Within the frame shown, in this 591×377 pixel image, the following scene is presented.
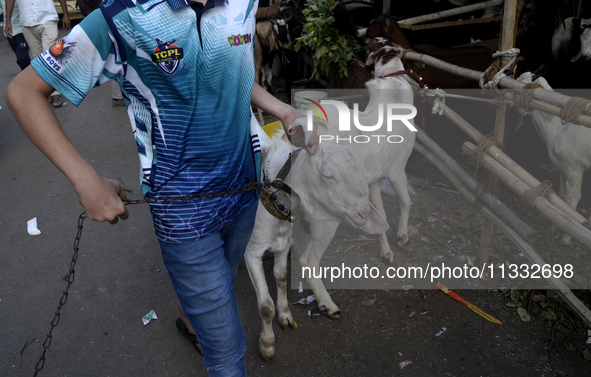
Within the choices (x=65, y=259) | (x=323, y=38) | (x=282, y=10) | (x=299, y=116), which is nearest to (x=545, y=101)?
(x=299, y=116)

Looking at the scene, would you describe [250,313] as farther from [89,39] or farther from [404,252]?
[89,39]

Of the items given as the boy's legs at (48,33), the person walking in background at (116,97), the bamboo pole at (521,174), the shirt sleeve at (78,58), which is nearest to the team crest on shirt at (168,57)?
the shirt sleeve at (78,58)

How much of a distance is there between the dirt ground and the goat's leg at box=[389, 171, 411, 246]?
114mm

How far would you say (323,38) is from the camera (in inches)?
199

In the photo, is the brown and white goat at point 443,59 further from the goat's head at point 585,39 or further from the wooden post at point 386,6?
the wooden post at point 386,6

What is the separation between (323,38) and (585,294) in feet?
12.0

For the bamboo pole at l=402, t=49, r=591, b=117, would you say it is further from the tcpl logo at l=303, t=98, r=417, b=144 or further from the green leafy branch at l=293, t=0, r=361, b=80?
the green leafy branch at l=293, t=0, r=361, b=80

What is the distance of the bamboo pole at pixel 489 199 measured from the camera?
2602 mm

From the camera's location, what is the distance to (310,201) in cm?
233

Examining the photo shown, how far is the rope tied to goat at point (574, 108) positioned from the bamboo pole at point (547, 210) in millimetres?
471

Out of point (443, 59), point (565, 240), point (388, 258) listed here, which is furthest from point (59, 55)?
point (443, 59)

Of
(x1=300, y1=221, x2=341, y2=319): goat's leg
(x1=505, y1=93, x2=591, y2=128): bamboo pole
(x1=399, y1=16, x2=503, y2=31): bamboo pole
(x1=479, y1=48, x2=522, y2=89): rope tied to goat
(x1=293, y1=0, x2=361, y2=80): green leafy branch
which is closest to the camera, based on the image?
(x1=505, y1=93, x2=591, y2=128): bamboo pole

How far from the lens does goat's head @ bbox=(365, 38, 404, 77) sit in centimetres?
323

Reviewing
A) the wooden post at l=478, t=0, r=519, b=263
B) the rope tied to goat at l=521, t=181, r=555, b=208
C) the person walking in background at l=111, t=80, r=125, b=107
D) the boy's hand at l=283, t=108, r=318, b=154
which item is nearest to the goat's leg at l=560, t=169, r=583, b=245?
the wooden post at l=478, t=0, r=519, b=263
